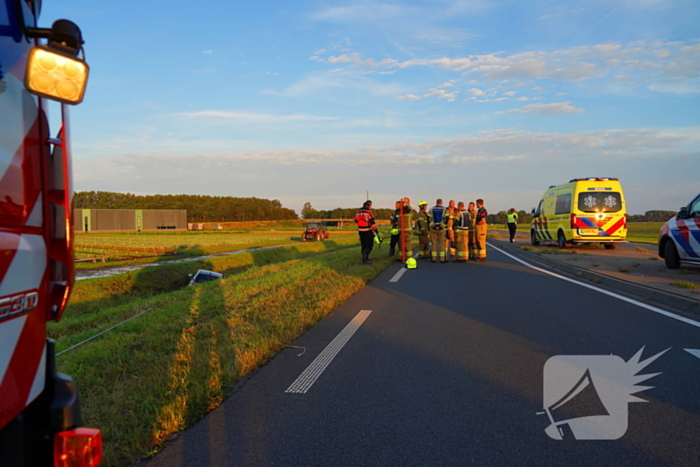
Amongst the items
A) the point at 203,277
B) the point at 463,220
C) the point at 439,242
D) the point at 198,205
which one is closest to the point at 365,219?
the point at 439,242

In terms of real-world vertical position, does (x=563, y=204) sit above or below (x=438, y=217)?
above

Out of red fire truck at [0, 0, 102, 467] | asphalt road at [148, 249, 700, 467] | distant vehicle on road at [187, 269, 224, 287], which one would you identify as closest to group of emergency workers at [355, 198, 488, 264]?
distant vehicle on road at [187, 269, 224, 287]

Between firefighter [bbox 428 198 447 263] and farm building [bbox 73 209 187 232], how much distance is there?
75.9m

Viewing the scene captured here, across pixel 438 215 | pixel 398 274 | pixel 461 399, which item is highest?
pixel 438 215

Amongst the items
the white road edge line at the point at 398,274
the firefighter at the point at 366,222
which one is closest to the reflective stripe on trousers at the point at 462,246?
the white road edge line at the point at 398,274

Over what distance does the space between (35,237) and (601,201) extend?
20902mm

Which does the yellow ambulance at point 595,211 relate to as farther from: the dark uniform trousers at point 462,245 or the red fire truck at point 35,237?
the red fire truck at point 35,237

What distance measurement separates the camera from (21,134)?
184 centimetres

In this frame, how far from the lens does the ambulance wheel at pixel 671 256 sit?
1232 centimetres

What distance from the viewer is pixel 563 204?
2095 cm

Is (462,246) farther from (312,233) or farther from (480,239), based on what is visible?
(312,233)

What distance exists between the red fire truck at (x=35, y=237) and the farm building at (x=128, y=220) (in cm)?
8631

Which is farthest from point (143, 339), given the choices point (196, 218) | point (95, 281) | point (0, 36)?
point (196, 218)

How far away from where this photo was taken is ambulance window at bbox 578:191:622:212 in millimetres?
19641
